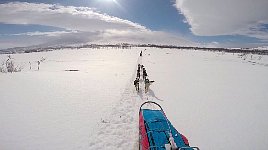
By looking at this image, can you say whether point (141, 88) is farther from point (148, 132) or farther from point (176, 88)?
point (148, 132)

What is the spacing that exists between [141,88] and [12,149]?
9.81 metres

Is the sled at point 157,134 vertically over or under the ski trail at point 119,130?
over

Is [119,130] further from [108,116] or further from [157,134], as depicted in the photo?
[157,134]

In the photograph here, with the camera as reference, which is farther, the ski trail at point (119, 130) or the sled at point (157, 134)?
the ski trail at point (119, 130)

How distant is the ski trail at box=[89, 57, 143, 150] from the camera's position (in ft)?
21.1

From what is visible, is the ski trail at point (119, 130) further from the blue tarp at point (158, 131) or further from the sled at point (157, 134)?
the blue tarp at point (158, 131)

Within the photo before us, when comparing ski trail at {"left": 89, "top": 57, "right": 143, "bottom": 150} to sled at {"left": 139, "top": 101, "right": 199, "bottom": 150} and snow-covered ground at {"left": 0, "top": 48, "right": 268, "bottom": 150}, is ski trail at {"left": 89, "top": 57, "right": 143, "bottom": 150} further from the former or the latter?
sled at {"left": 139, "top": 101, "right": 199, "bottom": 150}

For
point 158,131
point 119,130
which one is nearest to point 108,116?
point 119,130

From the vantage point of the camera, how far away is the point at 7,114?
7.36 metres

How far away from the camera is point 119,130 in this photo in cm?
744

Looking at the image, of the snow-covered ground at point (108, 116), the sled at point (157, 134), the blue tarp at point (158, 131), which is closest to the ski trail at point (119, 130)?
the snow-covered ground at point (108, 116)

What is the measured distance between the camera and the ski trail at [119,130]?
644 cm

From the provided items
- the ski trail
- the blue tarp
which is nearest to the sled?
the blue tarp

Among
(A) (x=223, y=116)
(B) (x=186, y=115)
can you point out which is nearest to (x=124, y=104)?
(B) (x=186, y=115)
